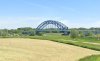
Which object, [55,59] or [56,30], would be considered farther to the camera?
[56,30]

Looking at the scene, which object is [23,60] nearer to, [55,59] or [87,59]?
[55,59]

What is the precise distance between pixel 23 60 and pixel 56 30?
178169mm

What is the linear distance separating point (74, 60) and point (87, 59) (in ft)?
3.83

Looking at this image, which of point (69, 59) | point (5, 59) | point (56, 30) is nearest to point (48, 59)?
point (69, 59)

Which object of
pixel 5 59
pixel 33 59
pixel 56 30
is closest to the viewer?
pixel 5 59

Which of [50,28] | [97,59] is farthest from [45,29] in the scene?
[97,59]

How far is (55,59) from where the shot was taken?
18.8 metres

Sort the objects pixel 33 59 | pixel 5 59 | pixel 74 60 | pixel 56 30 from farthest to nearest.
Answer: pixel 56 30 → pixel 74 60 → pixel 33 59 → pixel 5 59

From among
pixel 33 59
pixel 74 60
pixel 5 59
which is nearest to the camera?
pixel 5 59

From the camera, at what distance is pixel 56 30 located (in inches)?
7672

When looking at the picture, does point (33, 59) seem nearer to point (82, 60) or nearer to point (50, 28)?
point (82, 60)

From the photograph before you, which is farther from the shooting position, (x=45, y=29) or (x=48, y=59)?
(x=45, y=29)

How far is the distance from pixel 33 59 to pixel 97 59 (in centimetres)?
539

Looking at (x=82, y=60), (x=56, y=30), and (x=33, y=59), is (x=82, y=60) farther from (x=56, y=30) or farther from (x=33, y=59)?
(x=56, y=30)
